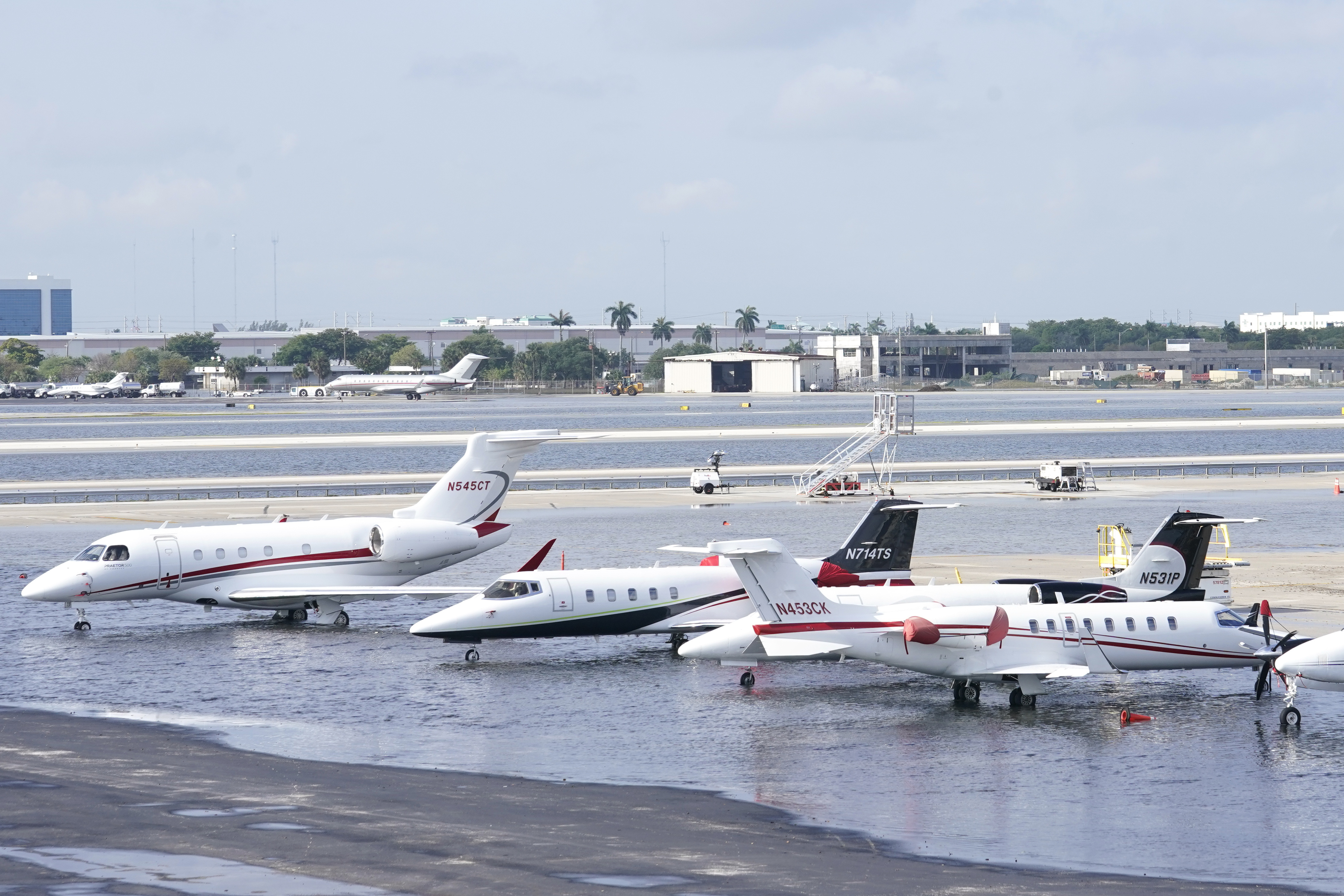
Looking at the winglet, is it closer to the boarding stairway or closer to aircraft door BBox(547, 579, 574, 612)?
aircraft door BBox(547, 579, 574, 612)

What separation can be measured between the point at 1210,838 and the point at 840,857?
6.70m

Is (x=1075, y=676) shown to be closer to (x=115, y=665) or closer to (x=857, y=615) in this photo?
(x=857, y=615)

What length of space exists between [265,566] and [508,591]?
37.9 feet

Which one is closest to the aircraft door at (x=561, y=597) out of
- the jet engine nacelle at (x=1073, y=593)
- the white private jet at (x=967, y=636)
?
the white private jet at (x=967, y=636)

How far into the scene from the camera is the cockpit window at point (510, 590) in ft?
152

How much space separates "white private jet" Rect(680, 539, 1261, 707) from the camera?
130 ft

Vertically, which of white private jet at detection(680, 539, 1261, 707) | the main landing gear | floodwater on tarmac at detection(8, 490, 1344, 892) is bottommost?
floodwater on tarmac at detection(8, 490, 1344, 892)

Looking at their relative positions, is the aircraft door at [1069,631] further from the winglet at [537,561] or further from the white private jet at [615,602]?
the winglet at [537,561]

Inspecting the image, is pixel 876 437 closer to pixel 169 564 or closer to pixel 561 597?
pixel 169 564

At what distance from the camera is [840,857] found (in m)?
26.8

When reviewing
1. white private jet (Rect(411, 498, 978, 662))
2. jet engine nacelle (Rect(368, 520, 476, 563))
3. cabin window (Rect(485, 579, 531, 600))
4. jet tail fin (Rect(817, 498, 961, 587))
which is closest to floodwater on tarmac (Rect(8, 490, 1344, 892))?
white private jet (Rect(411, 498, 978, 662))

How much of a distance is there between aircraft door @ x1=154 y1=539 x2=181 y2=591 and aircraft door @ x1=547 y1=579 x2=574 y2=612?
14.3 meters

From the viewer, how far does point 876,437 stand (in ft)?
361

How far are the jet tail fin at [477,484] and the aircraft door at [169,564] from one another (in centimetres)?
845
